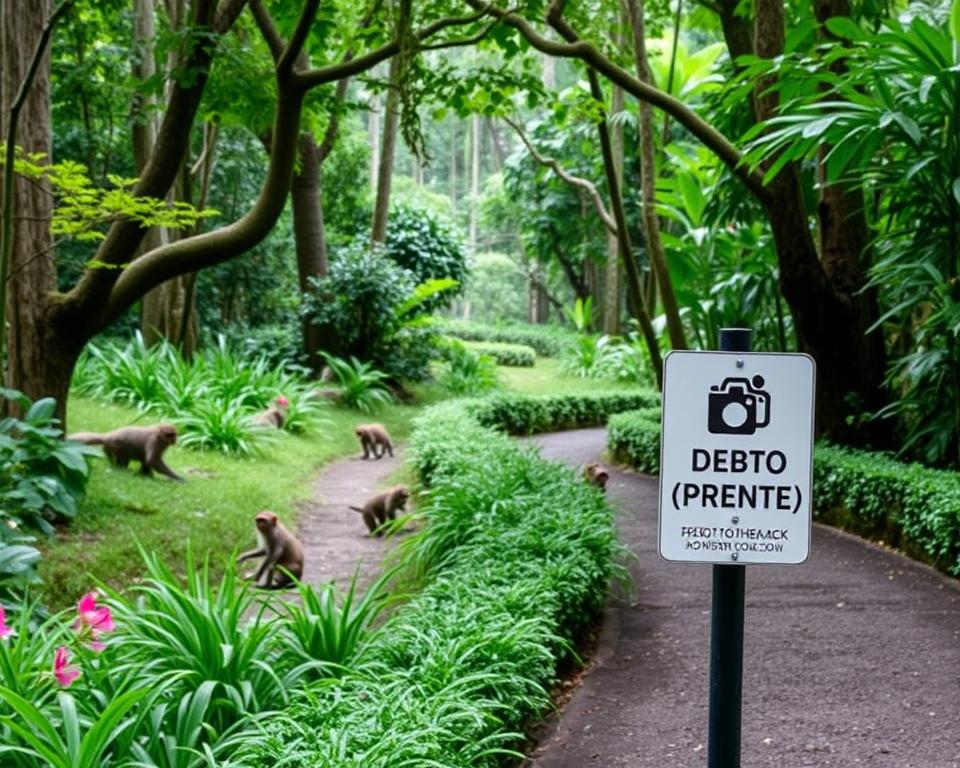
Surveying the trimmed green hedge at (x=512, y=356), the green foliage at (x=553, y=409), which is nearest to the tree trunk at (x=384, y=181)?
the green foliage at (x=553, y=409)

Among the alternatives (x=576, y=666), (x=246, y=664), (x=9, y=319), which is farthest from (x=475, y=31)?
(x=246, y=664)

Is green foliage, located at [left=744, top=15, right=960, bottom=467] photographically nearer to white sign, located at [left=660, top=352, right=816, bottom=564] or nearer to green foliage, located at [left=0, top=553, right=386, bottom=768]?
green foliage, located at [left=0, top=553, right=386, bottom=768]

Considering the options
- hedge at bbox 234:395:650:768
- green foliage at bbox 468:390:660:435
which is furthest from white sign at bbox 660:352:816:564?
green foliage at bbox 468:390:660:435

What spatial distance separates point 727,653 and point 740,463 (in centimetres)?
38

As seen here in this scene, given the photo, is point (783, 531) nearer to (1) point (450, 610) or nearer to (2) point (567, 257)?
(1) point (450, 610)

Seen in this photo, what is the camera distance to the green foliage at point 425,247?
21406mm

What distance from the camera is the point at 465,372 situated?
65.4ft

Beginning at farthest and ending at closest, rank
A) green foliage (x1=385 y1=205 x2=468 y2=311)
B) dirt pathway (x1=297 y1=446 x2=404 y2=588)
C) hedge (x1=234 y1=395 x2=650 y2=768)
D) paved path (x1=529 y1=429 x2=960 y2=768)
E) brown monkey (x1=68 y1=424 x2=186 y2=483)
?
1. green foliage (x1=385 y1=205 x2=468 y2=311)
2. brown monkey (x1=68 y1=424 x2=186 y2=483)
3. dirt pathway (x1=297 y1=446 x2=404 y2=588)
4. paved path (x1=529 y1=429 x2=960 y2=768)
5. hedge (x1=234 y1=395 x2=650 y2=768)

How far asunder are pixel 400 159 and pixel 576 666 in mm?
53631

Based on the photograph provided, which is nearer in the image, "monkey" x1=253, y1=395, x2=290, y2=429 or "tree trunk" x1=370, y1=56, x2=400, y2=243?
"monkey" x1=253, y1=395, x2=290, y2=429

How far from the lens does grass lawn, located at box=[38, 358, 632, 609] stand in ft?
24.2

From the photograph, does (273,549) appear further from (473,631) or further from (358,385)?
(358,385)

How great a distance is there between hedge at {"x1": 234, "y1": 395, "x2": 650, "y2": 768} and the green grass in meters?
1.32

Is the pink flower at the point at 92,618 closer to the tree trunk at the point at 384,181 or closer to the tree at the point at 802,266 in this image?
the tree at the point at 802,266
